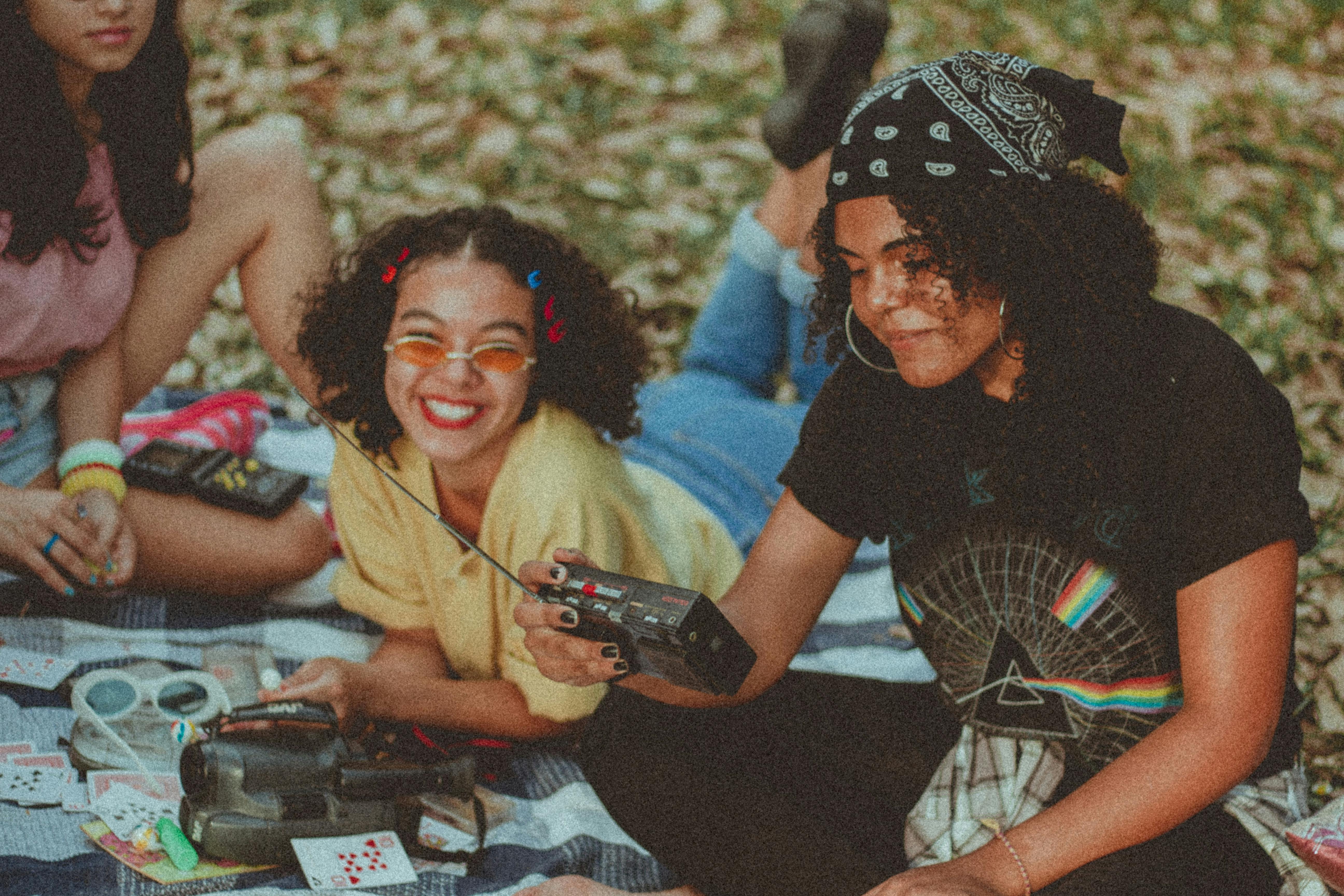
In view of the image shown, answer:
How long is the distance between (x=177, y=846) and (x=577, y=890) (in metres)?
0.58

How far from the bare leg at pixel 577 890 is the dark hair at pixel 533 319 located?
84cm

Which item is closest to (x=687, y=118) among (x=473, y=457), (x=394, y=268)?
(x=394, y=268)

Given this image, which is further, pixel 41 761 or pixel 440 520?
pixel 41 761

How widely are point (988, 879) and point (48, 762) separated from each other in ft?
4.74

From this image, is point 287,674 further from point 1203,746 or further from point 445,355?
point 1203,746

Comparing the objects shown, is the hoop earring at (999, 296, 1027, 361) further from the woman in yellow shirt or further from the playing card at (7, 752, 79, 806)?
the playing card at (7, 752, 79, 806)

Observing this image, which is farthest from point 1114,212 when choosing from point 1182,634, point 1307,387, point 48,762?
point 1307,387

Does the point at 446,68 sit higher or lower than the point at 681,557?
higher

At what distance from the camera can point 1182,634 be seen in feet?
5.39

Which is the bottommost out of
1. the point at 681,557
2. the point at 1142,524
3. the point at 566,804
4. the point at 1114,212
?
the point at 566,804

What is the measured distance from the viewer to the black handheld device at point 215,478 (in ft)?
9.04

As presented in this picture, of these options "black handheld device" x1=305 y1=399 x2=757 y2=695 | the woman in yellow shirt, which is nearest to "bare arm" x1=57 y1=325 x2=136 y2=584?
the woman in yellow shirt

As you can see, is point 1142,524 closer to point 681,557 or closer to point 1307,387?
point 681,557

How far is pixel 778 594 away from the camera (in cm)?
196
